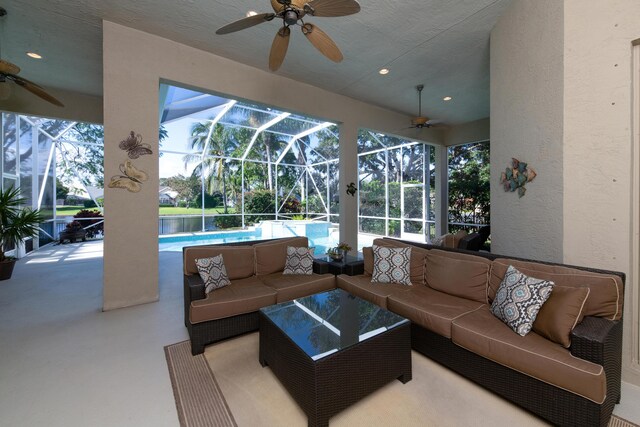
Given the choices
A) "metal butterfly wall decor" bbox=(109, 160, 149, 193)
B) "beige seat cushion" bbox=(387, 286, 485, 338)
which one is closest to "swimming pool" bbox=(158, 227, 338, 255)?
"metal butterfly wall decor" bbox=(109, 160, 149, 193)

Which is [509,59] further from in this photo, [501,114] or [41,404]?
[41,404]

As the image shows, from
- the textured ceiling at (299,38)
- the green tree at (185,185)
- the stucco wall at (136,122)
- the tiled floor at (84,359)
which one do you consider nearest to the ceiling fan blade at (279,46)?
the textured ceiling at (299,38)

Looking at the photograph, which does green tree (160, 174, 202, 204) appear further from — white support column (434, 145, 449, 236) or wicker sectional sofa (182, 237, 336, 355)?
white support column (434, 145, 449, 236)

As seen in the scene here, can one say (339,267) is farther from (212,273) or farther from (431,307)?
(212,273)

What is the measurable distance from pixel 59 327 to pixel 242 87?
383 cm

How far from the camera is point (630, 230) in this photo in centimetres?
190

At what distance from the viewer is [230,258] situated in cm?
300

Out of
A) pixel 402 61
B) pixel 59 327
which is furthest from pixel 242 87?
pixel 59 327

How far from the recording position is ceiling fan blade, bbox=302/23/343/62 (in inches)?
84.7

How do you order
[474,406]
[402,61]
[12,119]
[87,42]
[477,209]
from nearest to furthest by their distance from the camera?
[474,406]
[87,42]
[402,61]
[12,119]
[477,209]

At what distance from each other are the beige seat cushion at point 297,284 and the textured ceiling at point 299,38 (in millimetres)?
3140

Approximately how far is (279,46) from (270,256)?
7.63 feet

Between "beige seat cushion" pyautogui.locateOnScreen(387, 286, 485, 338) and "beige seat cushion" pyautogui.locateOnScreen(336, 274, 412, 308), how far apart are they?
86 millimetres

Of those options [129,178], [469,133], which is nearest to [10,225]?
[129,178]
